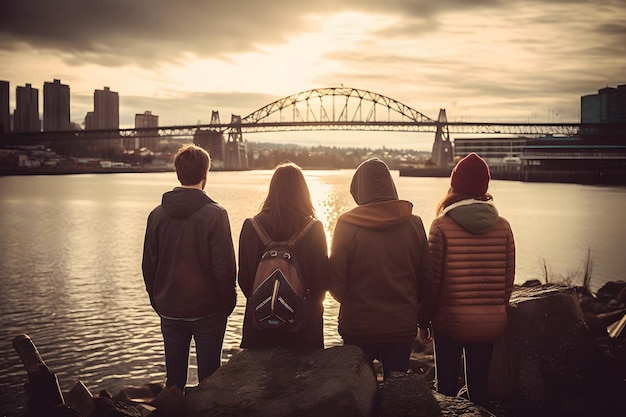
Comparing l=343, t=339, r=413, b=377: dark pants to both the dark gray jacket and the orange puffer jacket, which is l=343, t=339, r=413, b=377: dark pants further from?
the dark gray jacket

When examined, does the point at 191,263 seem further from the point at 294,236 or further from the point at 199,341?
the point at 294,236

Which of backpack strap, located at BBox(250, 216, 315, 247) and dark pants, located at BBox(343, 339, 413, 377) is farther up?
backpack strap, located at BBox(250, 216, 315, 247)

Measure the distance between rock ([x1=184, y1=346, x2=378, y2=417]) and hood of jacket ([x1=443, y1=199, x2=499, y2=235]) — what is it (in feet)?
3.18

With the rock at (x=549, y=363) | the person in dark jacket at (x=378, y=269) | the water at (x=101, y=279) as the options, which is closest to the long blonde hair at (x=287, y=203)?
the person in dark jacket at (x=378, y=269)

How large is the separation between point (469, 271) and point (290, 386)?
1.26m

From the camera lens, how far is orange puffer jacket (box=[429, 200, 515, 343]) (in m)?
3.48

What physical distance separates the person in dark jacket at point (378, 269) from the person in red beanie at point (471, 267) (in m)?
0.14

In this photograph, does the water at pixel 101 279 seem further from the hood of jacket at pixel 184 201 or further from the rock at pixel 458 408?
the rock at pixel 458 408

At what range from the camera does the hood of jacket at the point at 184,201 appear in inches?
142

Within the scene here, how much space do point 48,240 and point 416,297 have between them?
2603 centimetres

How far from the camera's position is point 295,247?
3230 millimetres

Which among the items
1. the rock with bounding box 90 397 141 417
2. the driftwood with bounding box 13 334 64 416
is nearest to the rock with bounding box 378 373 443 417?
the rock with bounding box 90 397 141 417

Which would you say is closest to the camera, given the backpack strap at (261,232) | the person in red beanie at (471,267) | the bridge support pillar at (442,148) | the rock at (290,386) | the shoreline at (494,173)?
the rock at (290,386)

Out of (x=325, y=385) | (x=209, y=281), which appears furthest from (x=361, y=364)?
(x=209, y=281)
